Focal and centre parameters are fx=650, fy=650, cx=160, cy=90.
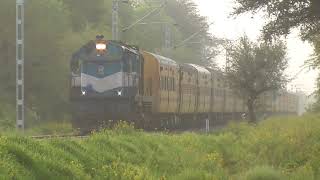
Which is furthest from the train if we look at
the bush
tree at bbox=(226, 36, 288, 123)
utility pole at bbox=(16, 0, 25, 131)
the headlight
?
the bush

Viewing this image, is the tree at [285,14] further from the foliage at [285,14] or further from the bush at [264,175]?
the bush at [264,175]

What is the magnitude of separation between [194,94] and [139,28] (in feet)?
117

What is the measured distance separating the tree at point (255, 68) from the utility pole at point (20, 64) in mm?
17641

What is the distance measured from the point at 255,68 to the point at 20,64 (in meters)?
18.9

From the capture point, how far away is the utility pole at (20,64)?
98.8 feet

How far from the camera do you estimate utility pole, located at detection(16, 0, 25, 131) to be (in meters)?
30.1

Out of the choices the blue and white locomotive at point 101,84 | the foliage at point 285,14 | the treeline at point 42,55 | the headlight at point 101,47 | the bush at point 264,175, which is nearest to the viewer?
the bush at point 264,175

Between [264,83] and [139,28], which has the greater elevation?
[139,28]

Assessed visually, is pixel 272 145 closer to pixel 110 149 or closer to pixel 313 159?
pixel 313 159

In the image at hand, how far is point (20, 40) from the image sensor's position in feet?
100

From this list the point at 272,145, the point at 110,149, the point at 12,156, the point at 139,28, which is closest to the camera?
the point at 12,156

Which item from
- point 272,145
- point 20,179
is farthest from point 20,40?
point 20,179

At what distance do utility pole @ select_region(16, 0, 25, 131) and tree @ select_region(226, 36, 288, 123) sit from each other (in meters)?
17.6

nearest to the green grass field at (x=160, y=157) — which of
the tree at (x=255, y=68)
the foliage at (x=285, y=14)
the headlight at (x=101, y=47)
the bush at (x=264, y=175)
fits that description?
the bush at (x=264, y=175)
